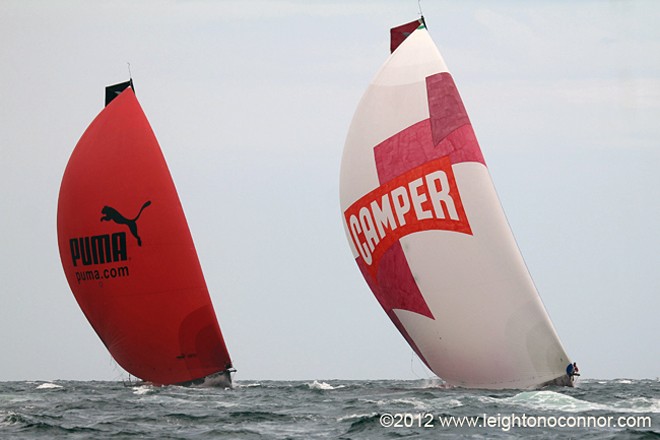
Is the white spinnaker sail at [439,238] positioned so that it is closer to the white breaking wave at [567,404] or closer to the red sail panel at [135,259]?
the white breaking wave at [567,404]

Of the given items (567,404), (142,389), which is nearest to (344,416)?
(567,404)

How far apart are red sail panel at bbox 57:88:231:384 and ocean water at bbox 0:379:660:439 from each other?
2.37 meters

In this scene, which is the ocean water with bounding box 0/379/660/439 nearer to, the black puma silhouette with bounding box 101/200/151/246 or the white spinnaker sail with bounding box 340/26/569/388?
→ the white spinnaker sail with bounding box 340/26/569/388

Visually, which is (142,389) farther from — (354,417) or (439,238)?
(354,417)

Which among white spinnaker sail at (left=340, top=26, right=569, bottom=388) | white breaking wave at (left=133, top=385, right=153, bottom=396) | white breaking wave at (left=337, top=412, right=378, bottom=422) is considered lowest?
white breaking wave at (left=337, top=412, right=378, bottom=422)

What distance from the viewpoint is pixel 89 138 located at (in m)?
33.4

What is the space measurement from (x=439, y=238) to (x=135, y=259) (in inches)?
369

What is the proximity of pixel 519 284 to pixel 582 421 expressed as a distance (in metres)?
6.90

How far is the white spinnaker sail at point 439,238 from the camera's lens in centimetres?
2769

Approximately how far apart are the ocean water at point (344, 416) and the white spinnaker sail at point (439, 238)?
1.11 metres

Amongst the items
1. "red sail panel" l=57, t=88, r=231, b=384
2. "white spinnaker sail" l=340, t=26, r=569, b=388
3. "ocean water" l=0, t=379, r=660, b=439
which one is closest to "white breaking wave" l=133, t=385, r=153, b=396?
"red sail panel" l=57, t=88, r=231, b=384

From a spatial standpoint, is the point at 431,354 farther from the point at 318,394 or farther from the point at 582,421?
the point at 582,421

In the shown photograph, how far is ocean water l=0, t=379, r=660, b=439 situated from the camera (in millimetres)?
20031

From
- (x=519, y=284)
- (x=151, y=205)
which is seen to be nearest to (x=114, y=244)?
(x=151, y=205)
